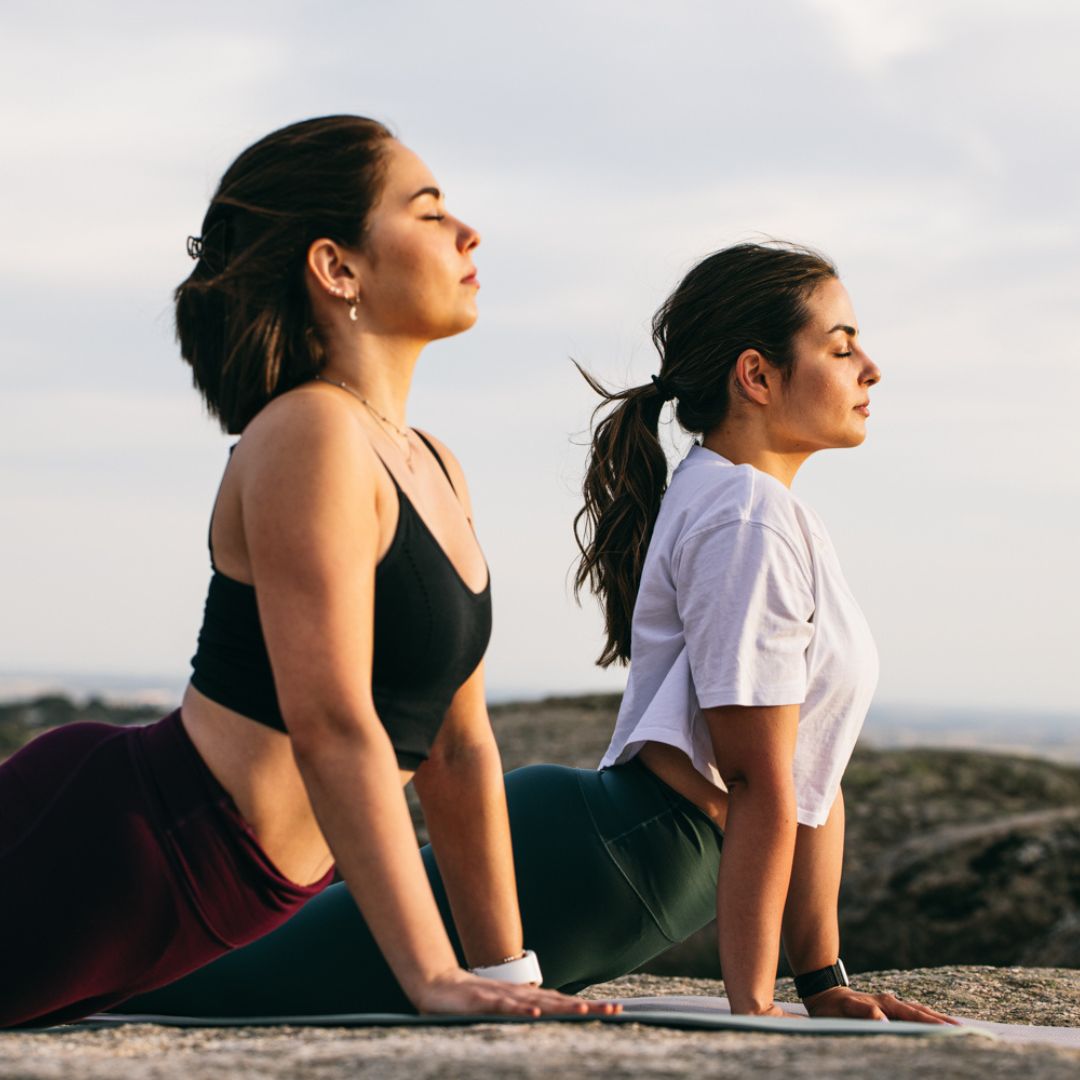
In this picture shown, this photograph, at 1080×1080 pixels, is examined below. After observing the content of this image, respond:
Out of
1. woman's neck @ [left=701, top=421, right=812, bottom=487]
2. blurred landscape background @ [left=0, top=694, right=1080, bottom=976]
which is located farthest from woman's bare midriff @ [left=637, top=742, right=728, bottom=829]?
blurred landscape background @ [left=0, top=694, right=1080, bottom=976]

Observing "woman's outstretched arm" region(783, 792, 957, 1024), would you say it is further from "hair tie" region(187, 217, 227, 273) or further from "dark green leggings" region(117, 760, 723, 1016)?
"hair tie" region(187, 217, 227, 273)

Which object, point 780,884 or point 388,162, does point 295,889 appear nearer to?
point 780,884

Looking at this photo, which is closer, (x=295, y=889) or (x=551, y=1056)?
(x=551, y=1056)

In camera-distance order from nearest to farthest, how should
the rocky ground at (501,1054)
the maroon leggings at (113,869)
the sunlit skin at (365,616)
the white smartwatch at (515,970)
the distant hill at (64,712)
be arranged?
the rocky ground at (501,1054) → the sunlit skin at (365,616) → the maroon leggings at (113,869) → the white smartwatch at (515,970) → the distant hill at (64,712)

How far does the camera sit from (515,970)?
291 centimetres

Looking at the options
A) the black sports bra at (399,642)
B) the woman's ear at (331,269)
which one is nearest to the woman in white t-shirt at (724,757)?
the black sports bra at (399,642)

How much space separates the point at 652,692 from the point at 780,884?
542mm

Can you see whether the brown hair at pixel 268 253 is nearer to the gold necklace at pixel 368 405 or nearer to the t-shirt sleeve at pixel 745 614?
the gold necklace at pixel 368 405

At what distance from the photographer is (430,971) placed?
241 centimetres

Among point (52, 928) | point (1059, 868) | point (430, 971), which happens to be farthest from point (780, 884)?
point (1059, 868)

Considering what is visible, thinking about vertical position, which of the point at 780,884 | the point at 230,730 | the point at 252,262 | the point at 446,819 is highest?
the point at 252,262

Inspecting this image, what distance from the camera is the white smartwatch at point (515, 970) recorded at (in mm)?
2891

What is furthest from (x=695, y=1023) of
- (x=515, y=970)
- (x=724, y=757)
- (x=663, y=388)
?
(x=663, y=388)

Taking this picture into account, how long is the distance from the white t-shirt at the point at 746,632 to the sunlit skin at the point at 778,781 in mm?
70
